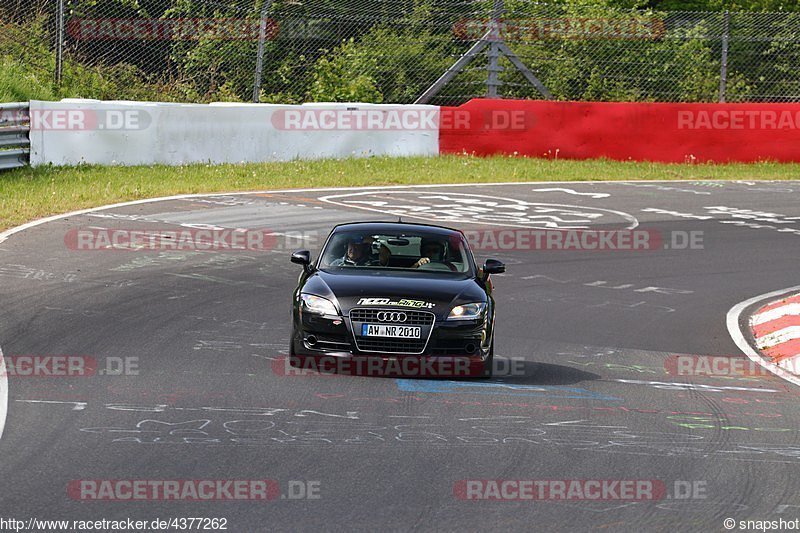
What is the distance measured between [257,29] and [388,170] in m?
4.79

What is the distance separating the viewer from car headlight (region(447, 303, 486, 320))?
10188mm

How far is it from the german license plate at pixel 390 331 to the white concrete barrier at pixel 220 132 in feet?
46.5

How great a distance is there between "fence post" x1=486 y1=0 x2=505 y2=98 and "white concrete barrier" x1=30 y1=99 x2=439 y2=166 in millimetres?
1897

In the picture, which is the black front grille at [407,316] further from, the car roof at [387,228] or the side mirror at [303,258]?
the car roof at [387,228]

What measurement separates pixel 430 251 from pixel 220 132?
14857mm

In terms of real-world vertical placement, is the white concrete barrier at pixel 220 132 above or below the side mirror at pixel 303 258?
above

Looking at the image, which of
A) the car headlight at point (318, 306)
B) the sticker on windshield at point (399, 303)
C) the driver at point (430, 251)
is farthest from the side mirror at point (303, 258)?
the sticker on windshield at point (399, 303)

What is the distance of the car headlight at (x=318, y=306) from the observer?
1018cm

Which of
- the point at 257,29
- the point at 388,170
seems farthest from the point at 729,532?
the point at 257,29

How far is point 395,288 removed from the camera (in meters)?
10.4

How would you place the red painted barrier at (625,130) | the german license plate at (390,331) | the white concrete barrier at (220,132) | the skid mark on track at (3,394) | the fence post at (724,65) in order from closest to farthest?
the skid mark on track at (3,394) < the german license plate at (390,331) < the white concrete barrier at (220,132) < the red painted barrier at (625,130) < the fence post at (724,65)

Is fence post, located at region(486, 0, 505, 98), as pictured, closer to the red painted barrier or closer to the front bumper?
the red painted barrier

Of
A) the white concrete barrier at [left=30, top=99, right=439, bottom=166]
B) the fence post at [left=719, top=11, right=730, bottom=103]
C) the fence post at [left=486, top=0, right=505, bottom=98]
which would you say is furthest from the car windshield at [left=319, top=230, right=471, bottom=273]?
the fence post at [left=719, top=11, right=730, bottom=103]

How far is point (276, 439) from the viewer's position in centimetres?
789
